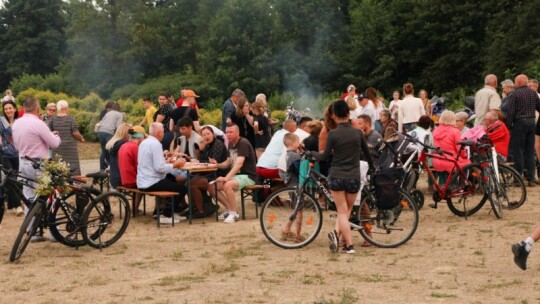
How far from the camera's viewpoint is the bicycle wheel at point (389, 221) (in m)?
10.0

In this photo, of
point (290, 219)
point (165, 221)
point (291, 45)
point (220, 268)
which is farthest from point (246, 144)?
point (291, 45)

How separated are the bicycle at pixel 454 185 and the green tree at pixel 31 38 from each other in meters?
69.3

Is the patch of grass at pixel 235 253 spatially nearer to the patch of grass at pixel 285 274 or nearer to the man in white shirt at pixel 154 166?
the patch of grass at pixel 285 274

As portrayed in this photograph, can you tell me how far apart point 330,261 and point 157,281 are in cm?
181

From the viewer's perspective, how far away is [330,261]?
9.30 meters

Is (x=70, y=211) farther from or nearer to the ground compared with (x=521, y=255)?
farther from the ground

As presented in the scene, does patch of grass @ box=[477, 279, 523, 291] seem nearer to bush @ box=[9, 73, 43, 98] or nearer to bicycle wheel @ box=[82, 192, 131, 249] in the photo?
bicycle wheel @ box=[82, 192, 131, 249]

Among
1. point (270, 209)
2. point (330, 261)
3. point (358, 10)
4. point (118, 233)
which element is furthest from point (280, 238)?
point (358, 10)

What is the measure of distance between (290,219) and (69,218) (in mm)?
2401

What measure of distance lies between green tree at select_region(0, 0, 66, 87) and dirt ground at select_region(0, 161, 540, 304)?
69.4m

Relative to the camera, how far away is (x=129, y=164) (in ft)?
40.8

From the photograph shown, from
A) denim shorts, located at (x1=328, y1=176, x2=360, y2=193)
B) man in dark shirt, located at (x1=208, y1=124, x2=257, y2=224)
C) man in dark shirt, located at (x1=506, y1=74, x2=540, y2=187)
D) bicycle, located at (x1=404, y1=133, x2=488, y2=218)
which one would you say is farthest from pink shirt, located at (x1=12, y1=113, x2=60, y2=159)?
man in dark shirt, located at (x1=506, y1=74, x2=540, y2=187)

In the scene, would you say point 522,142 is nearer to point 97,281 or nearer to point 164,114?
point 164,114

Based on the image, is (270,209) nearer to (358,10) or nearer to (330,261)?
(330,261)
